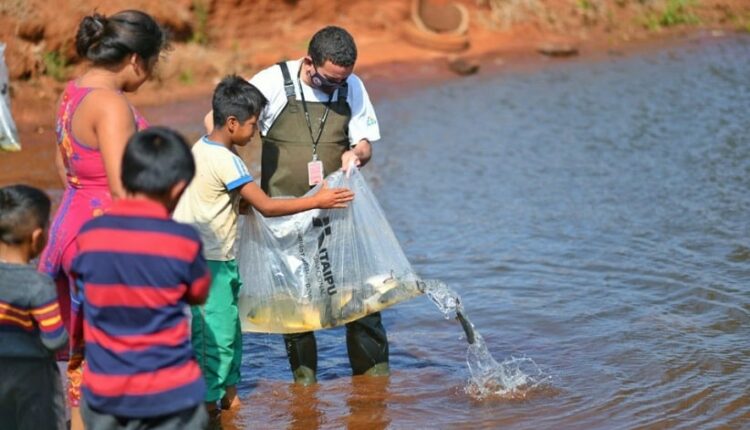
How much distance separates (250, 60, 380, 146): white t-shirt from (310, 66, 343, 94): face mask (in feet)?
0.12

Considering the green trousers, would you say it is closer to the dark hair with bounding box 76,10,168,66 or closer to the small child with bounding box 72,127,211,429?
the dark hair with bounding box 76,10,168,66

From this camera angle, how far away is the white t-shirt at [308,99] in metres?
5.01

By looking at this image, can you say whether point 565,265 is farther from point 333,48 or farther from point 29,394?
point 29,394

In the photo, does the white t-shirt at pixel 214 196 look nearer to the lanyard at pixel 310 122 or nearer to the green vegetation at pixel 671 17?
the lanyard at pixel 310 122

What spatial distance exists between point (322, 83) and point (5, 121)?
252 inches

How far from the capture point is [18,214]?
364 cm

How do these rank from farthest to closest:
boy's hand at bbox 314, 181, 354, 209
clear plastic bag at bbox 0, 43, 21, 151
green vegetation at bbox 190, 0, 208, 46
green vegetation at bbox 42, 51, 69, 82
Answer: green vegetation at bbox 190, 0, 208, 46 < green vegetation at bbox 42, 51, 69, 82 < clear plastic bag at bbox 0, 43, 21, 151 < boy's hand at bbox 314, 181, 354, 209

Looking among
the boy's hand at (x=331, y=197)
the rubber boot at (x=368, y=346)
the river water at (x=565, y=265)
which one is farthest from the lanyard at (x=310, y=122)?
the river water at (x=565, y=265)

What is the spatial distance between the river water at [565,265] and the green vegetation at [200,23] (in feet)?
11.2

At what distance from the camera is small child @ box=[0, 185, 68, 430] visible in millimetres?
3551

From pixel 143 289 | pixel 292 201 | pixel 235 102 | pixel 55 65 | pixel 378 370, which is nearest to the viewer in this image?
pixel 143 289

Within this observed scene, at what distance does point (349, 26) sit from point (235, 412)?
13.5m

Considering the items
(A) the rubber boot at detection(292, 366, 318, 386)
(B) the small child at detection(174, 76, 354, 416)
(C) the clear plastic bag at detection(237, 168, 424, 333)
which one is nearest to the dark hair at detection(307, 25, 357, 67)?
(B) the small child at detection(174, 76, 354, 416)

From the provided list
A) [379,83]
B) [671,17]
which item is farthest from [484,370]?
[671,17]
